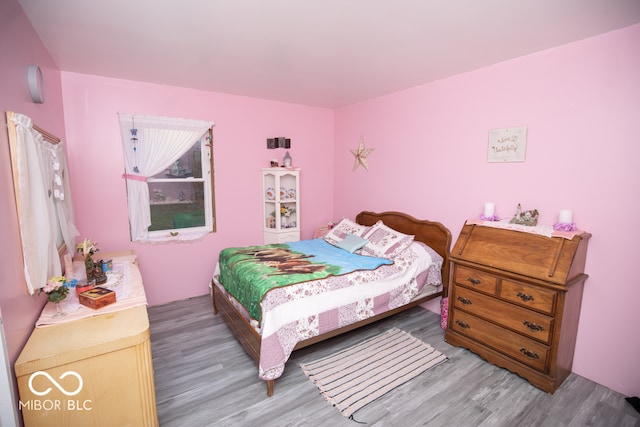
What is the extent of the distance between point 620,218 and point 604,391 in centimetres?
129

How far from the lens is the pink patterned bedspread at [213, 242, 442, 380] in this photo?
7.06ft

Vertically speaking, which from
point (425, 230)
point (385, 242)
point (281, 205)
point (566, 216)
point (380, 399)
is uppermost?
point (566, 216)

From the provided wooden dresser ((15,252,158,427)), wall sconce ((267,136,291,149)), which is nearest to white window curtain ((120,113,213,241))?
wall sconce ((267,136,291,149))

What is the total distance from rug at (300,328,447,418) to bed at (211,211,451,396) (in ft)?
0.83

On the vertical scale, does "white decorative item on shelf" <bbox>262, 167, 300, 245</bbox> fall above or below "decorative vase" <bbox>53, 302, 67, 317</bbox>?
above

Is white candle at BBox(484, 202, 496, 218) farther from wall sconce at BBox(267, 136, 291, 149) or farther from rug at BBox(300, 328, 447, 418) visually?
wall sconce at BBox(267, 136, 291, 149)

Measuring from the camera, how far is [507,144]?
8.91ft

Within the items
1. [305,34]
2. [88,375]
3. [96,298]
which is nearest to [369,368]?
[88,375]

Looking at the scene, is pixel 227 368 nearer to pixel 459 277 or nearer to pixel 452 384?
pixel 452 384

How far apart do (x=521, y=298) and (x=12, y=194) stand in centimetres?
326

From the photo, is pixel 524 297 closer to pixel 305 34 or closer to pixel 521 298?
pixel 521 298

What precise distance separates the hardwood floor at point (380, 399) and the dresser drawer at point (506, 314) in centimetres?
41

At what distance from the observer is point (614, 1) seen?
1.74 m

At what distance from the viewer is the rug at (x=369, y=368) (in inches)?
85.1
